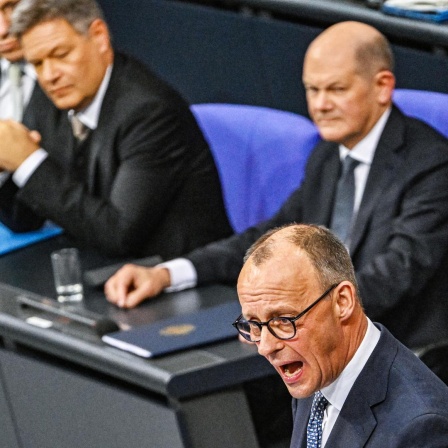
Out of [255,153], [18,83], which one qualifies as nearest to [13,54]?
[18,83]

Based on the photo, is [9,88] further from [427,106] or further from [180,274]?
[427,106]

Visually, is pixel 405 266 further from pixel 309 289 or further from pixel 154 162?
pixel 309 289

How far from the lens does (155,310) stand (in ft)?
9.32

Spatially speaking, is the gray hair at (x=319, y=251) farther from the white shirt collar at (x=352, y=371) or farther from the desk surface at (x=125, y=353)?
the desk surface at (x=125, y=353)

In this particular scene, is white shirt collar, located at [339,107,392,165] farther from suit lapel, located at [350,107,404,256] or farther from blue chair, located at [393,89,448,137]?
blue chair, located at [393,89,448,137]

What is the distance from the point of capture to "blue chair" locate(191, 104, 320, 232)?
136 inches

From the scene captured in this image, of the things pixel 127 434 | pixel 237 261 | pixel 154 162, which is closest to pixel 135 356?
pixel 127 434

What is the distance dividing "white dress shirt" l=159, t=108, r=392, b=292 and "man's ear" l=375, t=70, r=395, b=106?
0.03 metres

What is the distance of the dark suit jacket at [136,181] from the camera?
3246 millimetres

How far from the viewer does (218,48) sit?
4.58 metres

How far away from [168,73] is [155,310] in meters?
2.15

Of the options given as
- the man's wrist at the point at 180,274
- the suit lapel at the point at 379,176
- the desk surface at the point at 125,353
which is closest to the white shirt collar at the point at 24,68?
the desk surface at the point at 125,353

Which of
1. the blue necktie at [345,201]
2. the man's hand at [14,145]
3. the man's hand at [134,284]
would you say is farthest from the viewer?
the man's hand at [14,145]

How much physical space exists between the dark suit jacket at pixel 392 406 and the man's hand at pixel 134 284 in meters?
1.11
